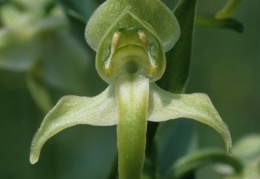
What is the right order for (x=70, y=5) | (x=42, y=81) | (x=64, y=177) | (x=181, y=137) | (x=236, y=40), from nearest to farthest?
1. (x=70, y=5)
2. (x=181, y=137)
3. (x=42, y=81)
4. (x=64, y=177)
5. (x=236, y=40)

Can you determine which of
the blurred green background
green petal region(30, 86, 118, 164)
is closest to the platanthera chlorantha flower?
green petal region(30, 86, 118, 164)

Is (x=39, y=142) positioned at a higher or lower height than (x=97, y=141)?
higher

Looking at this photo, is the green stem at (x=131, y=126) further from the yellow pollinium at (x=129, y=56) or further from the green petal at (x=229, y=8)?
the green petal at (x=229, y=8)

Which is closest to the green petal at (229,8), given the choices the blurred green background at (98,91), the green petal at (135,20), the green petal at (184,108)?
the green petal at (135,20)

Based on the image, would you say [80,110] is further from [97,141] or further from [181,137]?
[97,141]

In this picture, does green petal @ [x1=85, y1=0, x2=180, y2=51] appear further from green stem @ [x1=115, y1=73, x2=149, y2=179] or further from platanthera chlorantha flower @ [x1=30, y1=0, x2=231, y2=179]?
green stem @ [x1=115, y1=73, x2=149, y2=179]

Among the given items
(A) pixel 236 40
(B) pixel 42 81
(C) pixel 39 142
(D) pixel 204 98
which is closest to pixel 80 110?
(C) pixel 39 142
